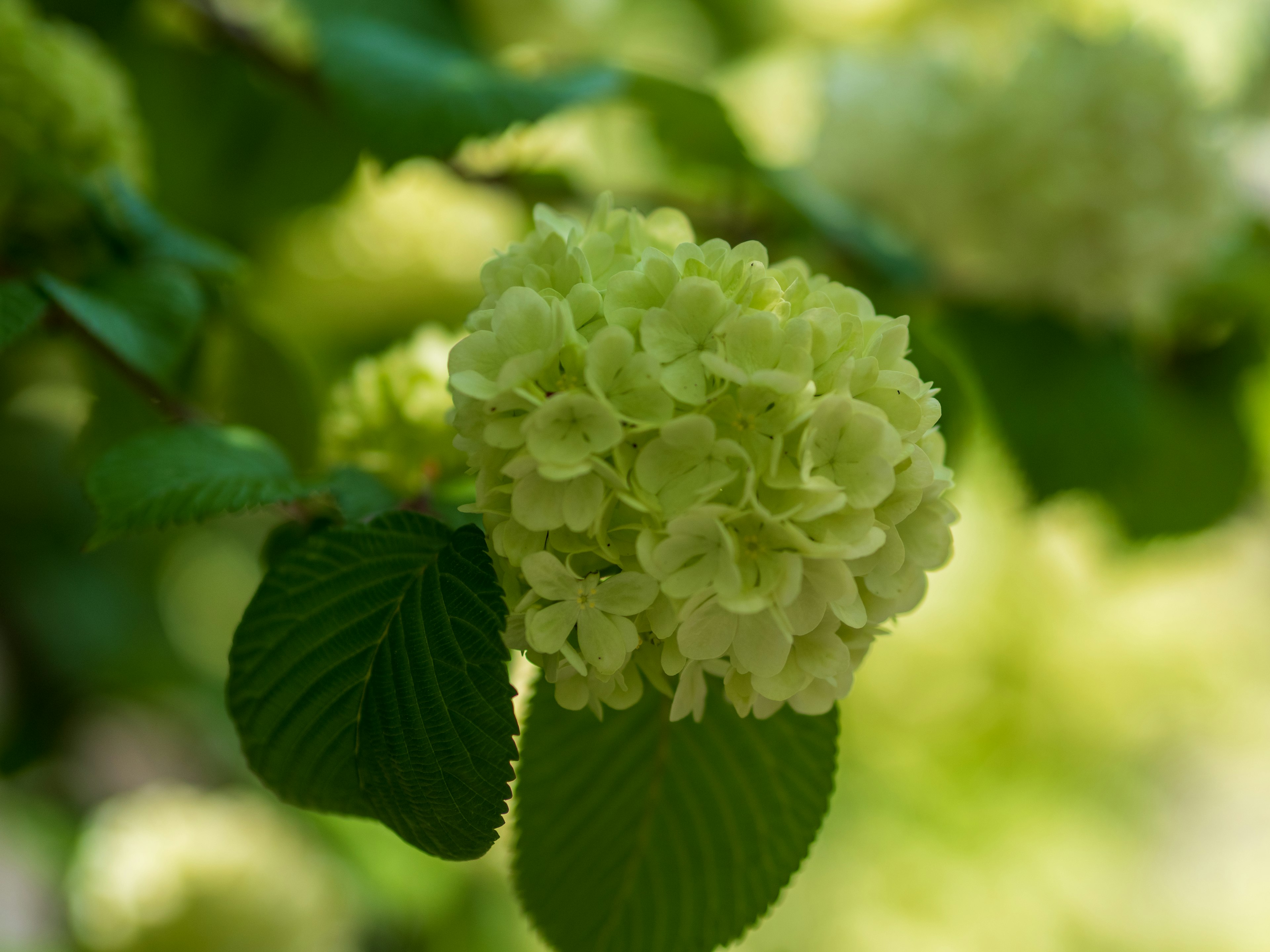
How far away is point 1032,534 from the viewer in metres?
1.06

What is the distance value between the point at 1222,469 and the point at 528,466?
32.7 inches

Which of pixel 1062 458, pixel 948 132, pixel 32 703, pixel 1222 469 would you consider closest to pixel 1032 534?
pixel 1222 469

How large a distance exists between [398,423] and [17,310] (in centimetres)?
15

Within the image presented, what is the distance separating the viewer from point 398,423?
448mm

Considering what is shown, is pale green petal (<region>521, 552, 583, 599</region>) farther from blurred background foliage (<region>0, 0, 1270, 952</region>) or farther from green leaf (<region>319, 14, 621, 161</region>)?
green leaf (<region>319, 14, 621, 161</region>)

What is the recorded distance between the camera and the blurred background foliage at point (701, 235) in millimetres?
520

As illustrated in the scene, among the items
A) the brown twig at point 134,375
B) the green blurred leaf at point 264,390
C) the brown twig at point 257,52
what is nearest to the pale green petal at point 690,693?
the brown twig at point 134,375

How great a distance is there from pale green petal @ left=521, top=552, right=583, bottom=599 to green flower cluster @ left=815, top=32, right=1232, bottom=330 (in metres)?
0.63

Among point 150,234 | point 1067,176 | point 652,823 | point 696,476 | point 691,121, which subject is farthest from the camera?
point 1067,176

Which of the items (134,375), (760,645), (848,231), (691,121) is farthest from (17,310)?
(848,231)

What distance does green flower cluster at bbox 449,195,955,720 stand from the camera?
26 centimetres

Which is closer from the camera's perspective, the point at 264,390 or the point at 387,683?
the point at 387,683

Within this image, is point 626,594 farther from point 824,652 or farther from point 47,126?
point 47,126

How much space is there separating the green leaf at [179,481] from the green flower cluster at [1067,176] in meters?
0.62
